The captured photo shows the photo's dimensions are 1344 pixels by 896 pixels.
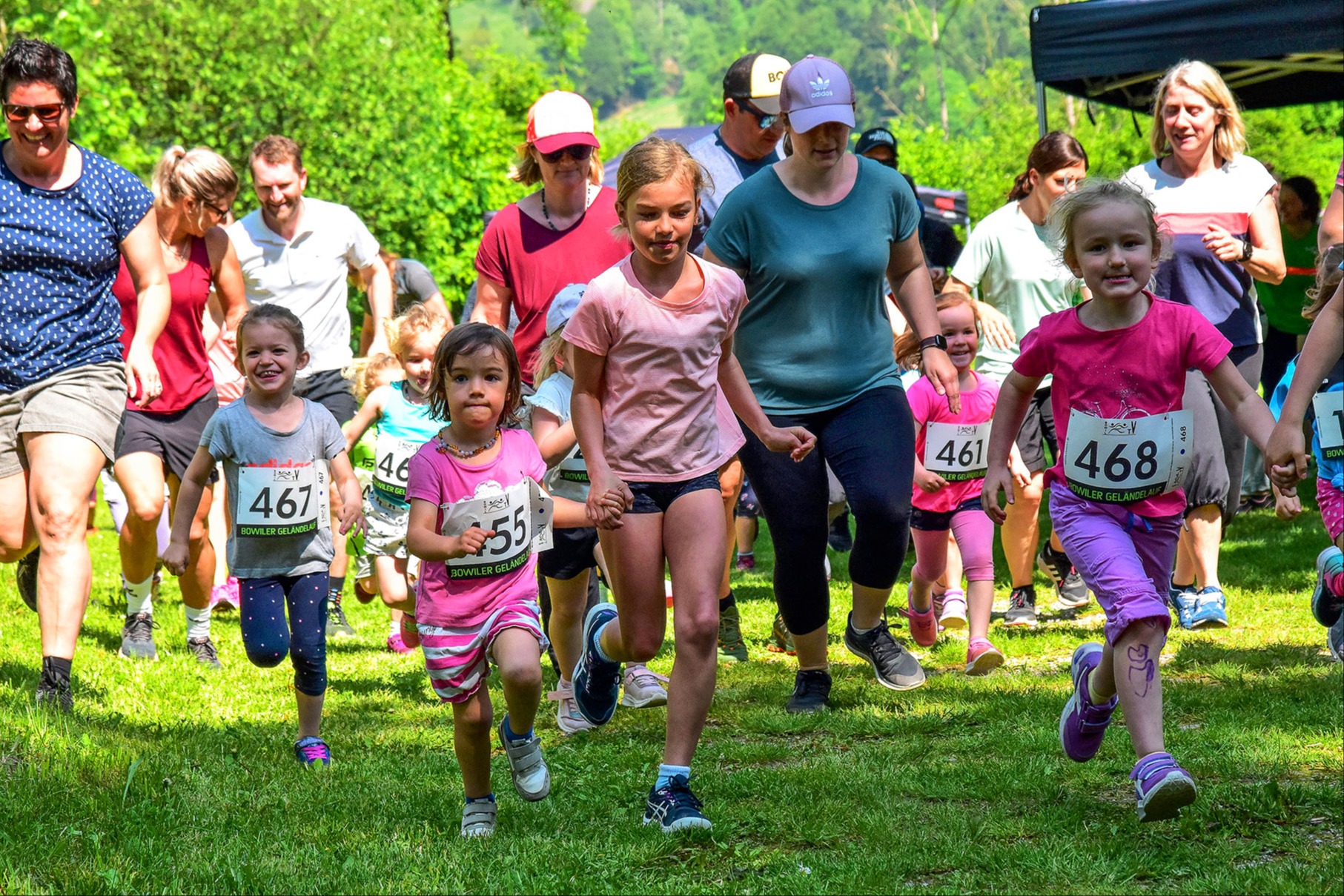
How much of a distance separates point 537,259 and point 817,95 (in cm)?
130

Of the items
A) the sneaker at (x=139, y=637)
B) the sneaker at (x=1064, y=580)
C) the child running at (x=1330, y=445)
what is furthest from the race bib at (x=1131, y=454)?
the sneaker at (x=139, y=637)

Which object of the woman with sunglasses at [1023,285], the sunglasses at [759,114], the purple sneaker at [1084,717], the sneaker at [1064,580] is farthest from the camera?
the sneaker at [1064,580]

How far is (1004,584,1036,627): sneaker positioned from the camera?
309 inches

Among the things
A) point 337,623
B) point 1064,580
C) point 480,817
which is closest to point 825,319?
point 480,817

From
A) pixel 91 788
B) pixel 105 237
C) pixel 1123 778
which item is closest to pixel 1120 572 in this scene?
pixel 1123 778

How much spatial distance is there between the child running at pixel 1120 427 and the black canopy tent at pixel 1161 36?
569 cm

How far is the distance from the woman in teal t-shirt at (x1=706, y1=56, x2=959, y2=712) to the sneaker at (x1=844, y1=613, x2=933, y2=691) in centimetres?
51

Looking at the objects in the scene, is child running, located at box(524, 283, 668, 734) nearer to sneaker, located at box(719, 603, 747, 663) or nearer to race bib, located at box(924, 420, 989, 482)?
sneaker, located at box(719, 603, 747, 663)

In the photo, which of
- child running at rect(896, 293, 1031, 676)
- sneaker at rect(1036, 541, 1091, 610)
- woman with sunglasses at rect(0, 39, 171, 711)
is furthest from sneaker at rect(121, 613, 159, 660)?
sneaker at rect(1036, 541, 1091, 610)

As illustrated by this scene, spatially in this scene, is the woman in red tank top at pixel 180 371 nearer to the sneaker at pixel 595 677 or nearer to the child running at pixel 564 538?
the child running at pixel 564 538

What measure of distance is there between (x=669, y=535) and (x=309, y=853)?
1312 mm

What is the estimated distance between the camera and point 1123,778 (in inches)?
191

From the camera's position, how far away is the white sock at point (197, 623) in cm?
745

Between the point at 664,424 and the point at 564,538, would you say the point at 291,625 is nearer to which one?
the point at 564,538
